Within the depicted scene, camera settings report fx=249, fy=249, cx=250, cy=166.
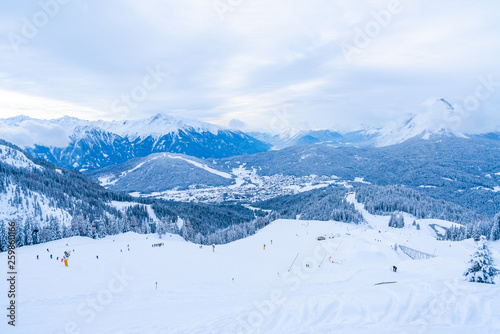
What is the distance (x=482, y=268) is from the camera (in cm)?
2734

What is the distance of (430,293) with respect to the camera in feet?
78.7

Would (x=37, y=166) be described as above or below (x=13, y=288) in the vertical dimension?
above

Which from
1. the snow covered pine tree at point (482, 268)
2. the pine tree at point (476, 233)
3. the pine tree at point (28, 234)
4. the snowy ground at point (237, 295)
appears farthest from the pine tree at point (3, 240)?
the pine tree at point (476, 233)

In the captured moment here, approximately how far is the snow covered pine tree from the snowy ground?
5.76 feet

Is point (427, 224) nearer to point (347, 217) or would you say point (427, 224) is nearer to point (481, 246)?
point (347, 217)

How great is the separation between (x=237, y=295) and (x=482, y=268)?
27980 millimetres

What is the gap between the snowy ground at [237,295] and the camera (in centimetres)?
2069

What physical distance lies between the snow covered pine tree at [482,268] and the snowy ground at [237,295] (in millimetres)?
1756

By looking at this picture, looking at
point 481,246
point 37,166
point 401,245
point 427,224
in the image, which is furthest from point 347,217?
point 37,166

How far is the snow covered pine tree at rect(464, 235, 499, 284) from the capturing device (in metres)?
27.2

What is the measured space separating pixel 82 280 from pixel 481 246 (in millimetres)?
48723

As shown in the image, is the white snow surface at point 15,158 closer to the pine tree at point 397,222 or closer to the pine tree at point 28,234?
the pine tree at point 28,234

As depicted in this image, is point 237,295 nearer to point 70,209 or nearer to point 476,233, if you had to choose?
point 476,233

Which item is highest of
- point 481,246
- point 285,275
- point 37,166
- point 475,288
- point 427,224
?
point 37,166
